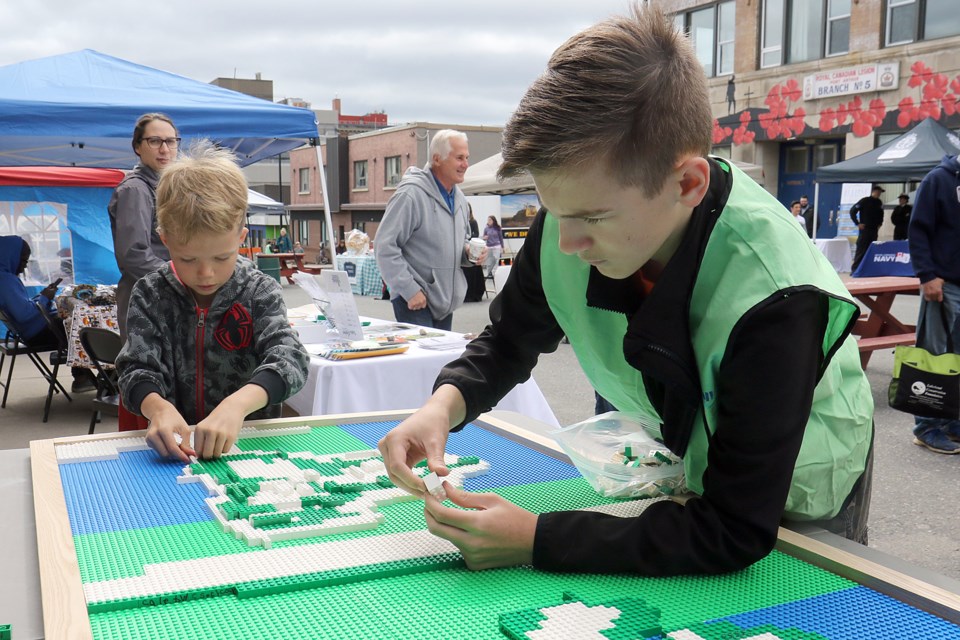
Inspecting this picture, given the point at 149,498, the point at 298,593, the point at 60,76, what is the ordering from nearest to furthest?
the point at 298,593 < the point at 149,498 < the point at 60,76

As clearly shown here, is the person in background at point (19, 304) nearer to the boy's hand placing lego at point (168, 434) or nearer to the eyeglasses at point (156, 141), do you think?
the eyeglasses at point (156, 141)

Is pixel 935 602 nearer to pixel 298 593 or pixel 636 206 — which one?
pixel 636 206

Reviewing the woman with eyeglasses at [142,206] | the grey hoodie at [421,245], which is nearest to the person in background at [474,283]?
the grey hoodie at [421,245]

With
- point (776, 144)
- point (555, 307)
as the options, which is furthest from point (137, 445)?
point (776, 144)

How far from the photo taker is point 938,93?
1730 cm

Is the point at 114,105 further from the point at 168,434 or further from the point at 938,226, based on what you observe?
the point at 938,226

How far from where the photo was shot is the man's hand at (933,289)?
511 cm

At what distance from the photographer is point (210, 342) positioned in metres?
2.35

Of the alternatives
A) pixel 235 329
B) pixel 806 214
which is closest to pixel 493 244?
pixel 806 214

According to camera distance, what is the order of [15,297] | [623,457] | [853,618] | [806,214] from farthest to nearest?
1. [806,214]
2. [15,297]
3. [623,457]
4. [853,618]

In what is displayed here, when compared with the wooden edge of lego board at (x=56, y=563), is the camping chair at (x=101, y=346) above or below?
below

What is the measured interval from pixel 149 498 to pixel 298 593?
1.79ft

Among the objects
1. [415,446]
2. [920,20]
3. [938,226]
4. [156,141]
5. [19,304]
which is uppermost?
[920,20]

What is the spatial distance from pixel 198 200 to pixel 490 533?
1.43 m
